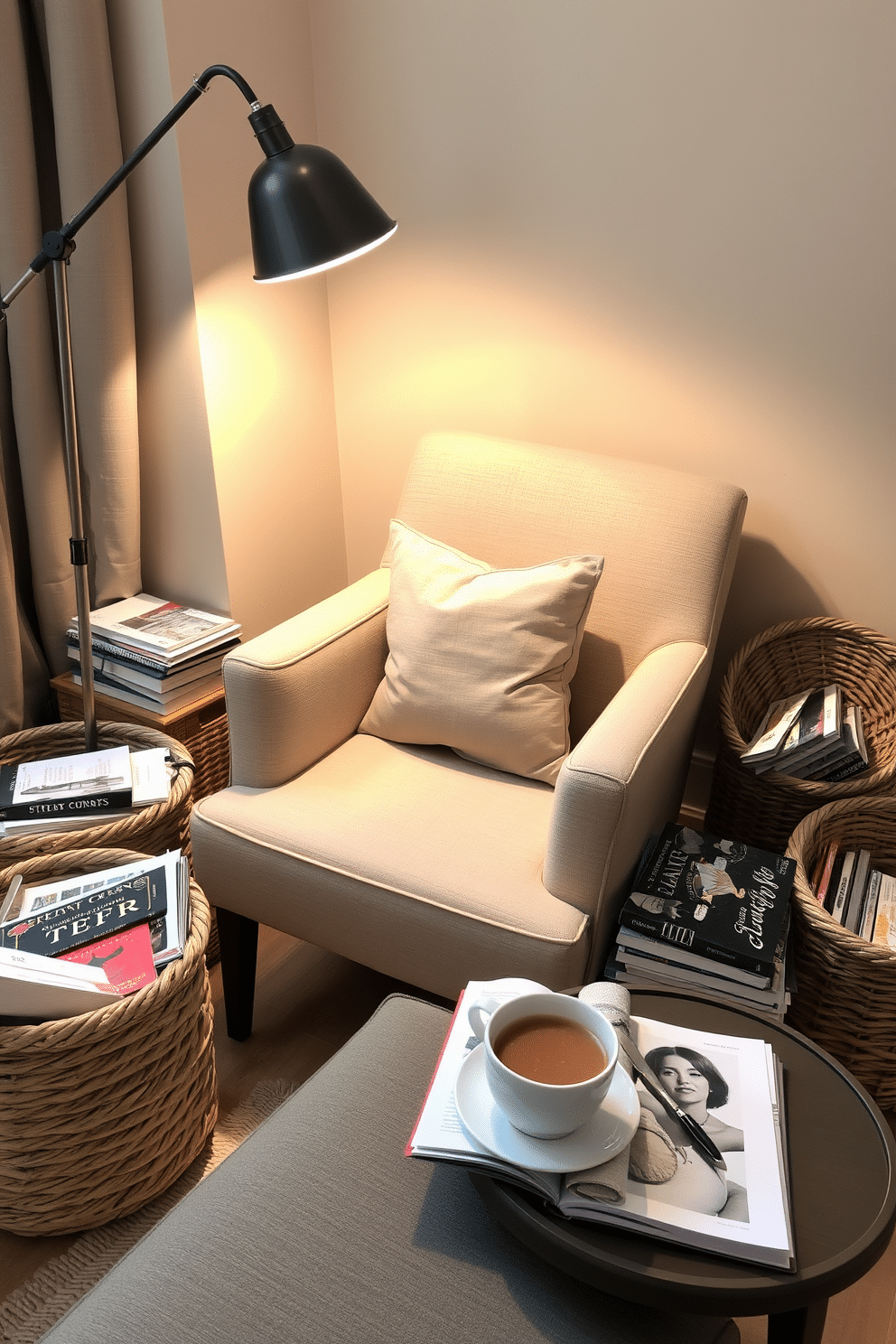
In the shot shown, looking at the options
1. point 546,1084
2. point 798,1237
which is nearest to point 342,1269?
point 546,1084

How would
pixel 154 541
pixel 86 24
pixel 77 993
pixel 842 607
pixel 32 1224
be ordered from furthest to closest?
1. pixel 154 541
2. pixel 842 607
3. pixel 86 24
4. pixel 32 1224
5. pixel 77 993

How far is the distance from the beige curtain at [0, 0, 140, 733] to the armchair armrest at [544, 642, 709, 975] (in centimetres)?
110

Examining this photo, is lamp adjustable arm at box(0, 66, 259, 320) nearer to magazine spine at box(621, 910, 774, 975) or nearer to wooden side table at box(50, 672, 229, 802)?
wooden side table at box(50, 672, 229, 802)

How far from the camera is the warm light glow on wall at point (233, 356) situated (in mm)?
1971

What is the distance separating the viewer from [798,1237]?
90 cm

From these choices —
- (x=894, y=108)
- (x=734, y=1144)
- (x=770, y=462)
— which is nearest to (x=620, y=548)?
(x=770, y=462)

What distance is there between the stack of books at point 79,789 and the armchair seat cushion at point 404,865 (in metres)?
0.14

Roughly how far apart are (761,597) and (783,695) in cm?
20

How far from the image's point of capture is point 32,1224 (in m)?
1.39

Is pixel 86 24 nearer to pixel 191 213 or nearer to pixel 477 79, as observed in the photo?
pixel 191 213

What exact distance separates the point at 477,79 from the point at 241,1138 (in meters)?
1.86

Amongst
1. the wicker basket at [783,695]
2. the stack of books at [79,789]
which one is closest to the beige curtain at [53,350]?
the stack of books at [79,789]

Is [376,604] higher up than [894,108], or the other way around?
[894,108]

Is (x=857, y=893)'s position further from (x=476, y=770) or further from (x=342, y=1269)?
(x=342, y=1269)
